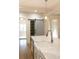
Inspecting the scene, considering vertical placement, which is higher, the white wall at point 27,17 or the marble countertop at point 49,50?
the white wall at point 27,17

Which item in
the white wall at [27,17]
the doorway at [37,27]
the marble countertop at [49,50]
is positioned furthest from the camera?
the white wall at [27,17]

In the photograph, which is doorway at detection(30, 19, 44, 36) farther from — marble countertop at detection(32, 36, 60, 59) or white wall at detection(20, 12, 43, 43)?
marble countertop at detection(32, 36, 60, 59)

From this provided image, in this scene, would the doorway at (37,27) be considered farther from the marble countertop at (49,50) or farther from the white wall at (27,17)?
the marble countertop at (49,50)

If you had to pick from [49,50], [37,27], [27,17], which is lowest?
[49,50]

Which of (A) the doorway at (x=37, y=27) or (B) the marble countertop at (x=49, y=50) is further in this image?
(A) the doorway at (x=37, y=27)

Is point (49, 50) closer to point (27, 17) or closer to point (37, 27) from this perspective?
point (37, 27)

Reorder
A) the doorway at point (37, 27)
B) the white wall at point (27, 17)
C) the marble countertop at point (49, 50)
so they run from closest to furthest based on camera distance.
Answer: the marble countertop at point (49, 50), the doorway at point (37, 27), the white wall at point (27, 17)

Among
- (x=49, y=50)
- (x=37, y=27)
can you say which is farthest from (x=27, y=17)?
(x=49, y=50)

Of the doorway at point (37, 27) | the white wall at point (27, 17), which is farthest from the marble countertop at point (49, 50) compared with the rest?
the white wall at point (27, 17)

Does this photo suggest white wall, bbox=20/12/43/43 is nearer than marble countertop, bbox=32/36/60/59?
No

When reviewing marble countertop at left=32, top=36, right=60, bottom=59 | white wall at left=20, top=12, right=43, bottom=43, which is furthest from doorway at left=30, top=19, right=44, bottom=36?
marble countertop at left=32, top=36, right=60, bottom=59
